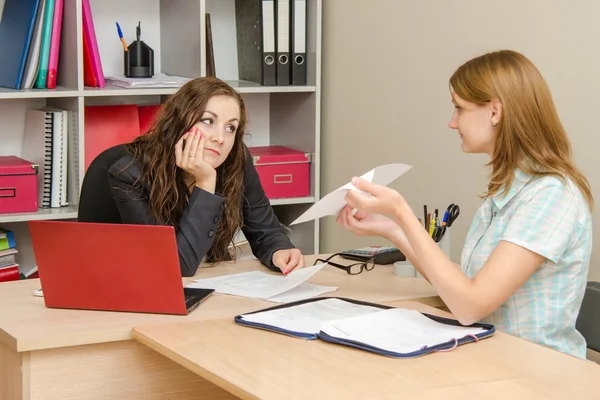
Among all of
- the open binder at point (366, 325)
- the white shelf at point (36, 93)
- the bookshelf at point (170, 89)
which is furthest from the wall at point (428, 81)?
the white shelf at point (36, 93)

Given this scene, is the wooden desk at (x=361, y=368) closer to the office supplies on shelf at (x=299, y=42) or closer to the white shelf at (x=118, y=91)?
the white shelf at (x=118, y=91)

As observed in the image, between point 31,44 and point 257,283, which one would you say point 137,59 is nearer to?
point 31,44

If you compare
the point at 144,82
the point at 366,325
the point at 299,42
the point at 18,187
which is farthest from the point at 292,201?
the point at 366,325

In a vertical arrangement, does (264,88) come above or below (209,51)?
below

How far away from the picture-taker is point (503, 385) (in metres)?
1.36

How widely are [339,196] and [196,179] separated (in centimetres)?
58

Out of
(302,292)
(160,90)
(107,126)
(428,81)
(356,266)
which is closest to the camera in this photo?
(302,292)

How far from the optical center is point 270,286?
2.00 metres

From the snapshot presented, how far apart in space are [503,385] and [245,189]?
3.92 ft

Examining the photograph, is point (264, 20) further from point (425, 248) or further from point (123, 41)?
point (425, 248)

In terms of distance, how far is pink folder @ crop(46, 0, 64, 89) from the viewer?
2990mm

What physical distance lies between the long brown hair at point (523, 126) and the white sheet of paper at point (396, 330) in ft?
1.12

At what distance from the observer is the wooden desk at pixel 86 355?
1.63 meters

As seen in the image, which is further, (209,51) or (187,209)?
(209,51)
